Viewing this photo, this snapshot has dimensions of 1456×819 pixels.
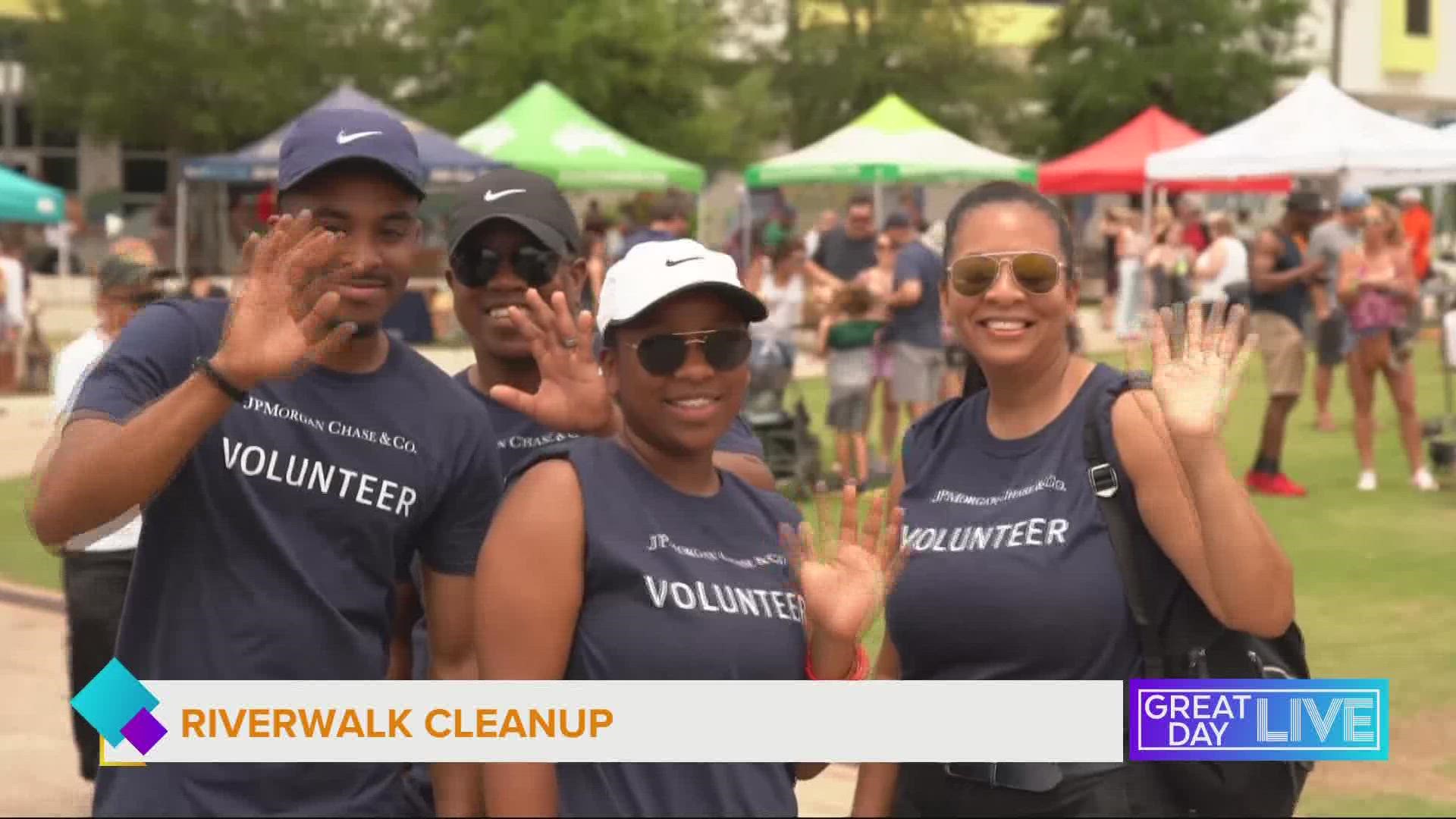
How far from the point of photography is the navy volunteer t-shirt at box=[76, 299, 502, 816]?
10.7ft

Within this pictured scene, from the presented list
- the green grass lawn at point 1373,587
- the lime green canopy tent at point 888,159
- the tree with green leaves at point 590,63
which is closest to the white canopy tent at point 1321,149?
the green grass lawn at point 1373,587

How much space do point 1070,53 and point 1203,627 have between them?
1855 inches

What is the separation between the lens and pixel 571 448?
3.11 meters

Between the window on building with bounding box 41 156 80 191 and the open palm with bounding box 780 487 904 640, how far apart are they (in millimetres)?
48720

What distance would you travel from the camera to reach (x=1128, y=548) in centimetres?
346

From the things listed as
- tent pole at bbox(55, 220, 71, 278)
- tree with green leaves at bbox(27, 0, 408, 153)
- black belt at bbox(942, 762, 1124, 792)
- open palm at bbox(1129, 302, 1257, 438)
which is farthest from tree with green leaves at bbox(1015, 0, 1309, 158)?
black belt at bbox(942, 762, 1124, 792)

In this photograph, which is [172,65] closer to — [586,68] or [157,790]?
[586,68]

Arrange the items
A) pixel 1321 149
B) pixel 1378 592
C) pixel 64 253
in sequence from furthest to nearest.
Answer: pixel 64 253, pixel 1321 149, pixel 1378 592

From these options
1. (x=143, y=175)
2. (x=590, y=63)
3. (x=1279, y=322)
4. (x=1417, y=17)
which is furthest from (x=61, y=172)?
(x=1279, y=322)

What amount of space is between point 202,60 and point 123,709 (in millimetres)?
38620

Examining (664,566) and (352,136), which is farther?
(352,136)

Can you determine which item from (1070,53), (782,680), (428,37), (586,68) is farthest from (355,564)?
(1070,53)

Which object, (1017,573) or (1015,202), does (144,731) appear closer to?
(1017,573)

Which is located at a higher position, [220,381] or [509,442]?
[220,381]
